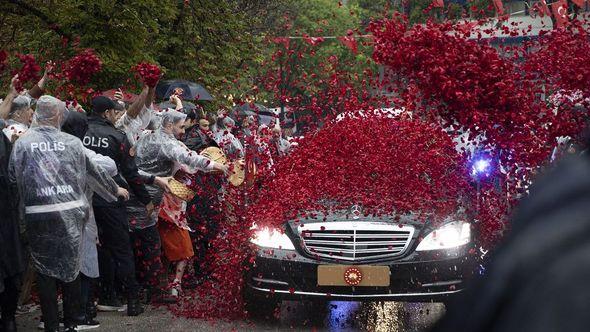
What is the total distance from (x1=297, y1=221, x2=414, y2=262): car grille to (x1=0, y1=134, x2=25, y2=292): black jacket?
2250mm

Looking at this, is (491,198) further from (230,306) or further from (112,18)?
(112,18)

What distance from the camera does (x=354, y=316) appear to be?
913 centimetres

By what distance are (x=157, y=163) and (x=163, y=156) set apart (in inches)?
4.2

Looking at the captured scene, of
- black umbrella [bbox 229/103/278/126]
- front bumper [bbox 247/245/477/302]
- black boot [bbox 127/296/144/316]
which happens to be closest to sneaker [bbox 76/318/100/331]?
black boot [bbox 127/296/144/316]

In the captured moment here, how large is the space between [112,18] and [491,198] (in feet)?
32.4

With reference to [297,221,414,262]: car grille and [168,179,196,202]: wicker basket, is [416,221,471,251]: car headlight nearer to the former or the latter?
[297,221,414,262]: car grille

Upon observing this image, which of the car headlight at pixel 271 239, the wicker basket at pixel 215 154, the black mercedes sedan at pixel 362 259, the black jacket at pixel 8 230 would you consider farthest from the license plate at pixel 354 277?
the wicker basket at pixel 215 154

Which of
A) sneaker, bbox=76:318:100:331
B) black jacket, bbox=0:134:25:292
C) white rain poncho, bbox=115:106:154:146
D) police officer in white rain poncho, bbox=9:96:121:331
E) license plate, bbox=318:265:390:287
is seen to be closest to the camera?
police officer in white rain poncho, bbox=9:96:121:331

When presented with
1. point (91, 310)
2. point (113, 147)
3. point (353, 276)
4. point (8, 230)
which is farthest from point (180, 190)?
point (8, 230)

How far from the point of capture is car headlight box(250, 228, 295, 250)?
8.47m

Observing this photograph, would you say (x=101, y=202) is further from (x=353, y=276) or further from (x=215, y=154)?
(x=215, y=154)

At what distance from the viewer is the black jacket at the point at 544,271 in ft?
2.80

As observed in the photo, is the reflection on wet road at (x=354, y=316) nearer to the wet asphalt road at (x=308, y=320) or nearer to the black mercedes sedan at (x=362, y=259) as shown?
the wet asphalt road at (x=308, y=320)

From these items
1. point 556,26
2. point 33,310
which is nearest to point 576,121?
point 556,26
